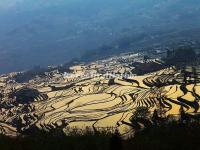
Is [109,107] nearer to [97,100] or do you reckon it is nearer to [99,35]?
[97,100]

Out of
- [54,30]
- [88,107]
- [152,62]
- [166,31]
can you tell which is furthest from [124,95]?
[54,30]

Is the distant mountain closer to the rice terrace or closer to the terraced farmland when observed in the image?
the rice terrace

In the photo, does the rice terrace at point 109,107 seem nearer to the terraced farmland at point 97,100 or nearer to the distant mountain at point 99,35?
the terraced farmland at point 97,100

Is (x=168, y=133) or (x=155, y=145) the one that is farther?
(x=168, y=133)

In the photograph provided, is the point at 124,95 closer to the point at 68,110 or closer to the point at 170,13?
the point at 68,110

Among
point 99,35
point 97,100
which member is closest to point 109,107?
point 97,100

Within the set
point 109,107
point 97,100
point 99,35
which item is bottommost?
point 99,35

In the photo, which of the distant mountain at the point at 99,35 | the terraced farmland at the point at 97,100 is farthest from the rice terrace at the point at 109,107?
the distant mountain at the point at 99,35

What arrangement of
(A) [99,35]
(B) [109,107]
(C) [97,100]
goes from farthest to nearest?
1. (A) [99,35]
2. (C) [97,100]
3. (B) [109,107]

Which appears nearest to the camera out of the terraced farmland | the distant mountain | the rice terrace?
the rice terrace

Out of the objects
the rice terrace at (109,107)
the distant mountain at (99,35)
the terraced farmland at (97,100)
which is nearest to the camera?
the rice terrace at (109,107)

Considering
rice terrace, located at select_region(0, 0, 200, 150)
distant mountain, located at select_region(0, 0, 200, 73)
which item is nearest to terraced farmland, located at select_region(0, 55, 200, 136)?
rice terrace, located at select_region(0, 0, 200, 150)
